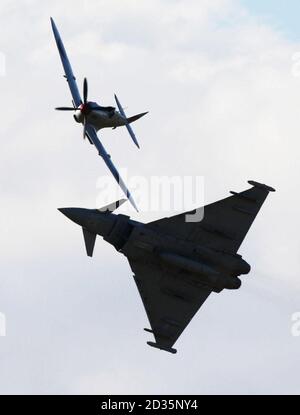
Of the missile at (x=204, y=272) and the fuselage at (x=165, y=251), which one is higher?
the fuselage at (x=165, y=251)

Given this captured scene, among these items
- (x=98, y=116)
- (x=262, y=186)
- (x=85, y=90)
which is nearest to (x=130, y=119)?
(x=98, y=116)

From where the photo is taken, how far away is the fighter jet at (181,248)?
74.9 m

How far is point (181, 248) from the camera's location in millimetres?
76750

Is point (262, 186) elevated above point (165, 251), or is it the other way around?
point (262, 186)

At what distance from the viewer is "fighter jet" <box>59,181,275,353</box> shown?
246 ft

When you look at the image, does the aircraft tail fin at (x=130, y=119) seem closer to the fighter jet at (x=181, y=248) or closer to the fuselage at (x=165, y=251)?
the fighter jet at (x=181, y=248)

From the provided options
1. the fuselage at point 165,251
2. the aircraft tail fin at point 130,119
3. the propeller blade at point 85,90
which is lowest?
the fuselage at point 165,251

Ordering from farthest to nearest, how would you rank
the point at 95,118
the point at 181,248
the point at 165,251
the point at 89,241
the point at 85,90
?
the point at 95,118
the point at 85,90
the point at 181,248
the point at 165,251
the point at 89,241

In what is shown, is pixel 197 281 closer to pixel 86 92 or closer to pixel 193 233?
pixel 193 233

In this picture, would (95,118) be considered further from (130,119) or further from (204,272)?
(204,272)

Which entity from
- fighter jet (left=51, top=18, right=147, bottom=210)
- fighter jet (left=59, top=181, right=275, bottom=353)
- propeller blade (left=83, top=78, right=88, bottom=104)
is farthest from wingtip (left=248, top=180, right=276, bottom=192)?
propeller blade (left=83, top=78, right=88, bottom=104)

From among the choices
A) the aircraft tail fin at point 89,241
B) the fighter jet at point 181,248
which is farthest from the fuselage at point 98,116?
the aircraft tail fin at point 89,241

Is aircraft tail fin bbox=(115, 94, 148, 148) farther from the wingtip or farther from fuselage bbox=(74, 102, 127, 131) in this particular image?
the wingtip

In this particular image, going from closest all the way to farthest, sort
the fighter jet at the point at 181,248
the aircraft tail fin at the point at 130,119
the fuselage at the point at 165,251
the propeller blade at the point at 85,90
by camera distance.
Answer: the fuselage at the point at 165,251, the fighter jet at the point at 181,248, the propeller blade at the point at 85,90, the aircraft tail fin at the point at 130,119
